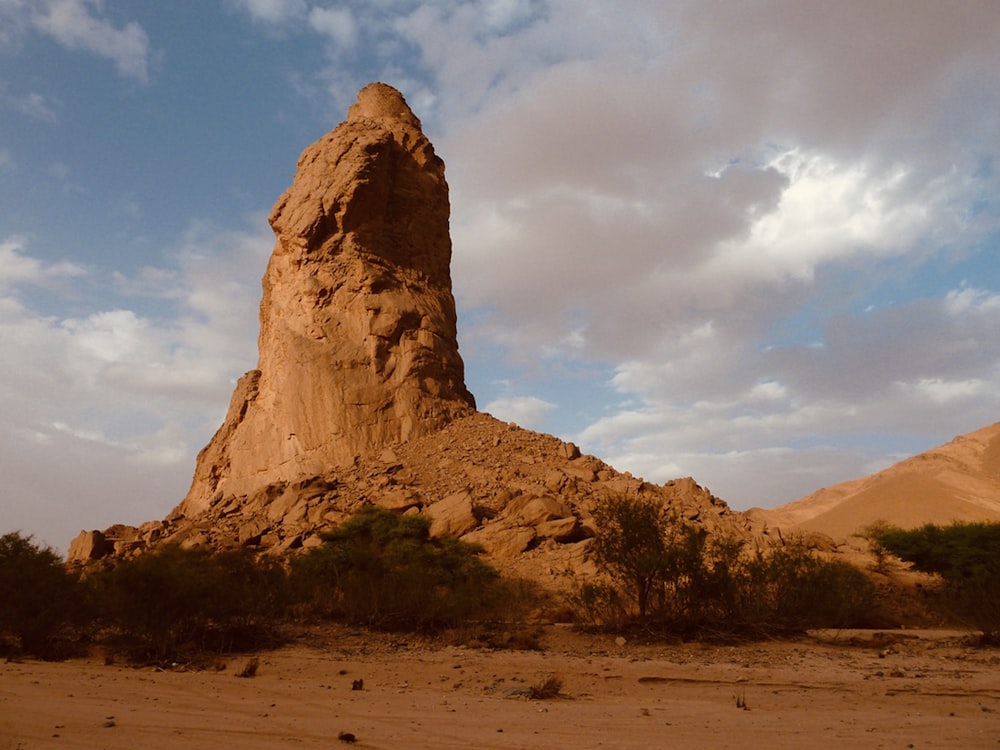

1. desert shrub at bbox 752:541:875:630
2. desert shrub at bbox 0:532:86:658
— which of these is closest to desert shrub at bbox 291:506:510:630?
desert shrub at bbox 0:532:86:658

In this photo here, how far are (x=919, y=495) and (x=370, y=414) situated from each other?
6387 centimetres

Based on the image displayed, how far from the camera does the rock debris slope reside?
1230 inches

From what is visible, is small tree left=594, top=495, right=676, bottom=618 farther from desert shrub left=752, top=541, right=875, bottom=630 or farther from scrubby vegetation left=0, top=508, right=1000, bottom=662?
desert shrub left=752, top=541, right=875, bottom=630

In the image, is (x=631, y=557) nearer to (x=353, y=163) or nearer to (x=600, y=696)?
(x=600, y=696)

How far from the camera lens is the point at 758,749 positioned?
705 centimetres

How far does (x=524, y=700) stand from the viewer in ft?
32.6

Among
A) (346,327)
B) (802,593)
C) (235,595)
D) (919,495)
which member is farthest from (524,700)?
(919,495)

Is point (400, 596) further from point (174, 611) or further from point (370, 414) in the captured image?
point (370, 414)

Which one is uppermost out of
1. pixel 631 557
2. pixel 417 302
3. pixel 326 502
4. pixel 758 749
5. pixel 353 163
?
pixel 353 163

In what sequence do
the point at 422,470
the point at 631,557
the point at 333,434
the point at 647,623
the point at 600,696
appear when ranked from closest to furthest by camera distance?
the point at 600,696 < the point at 647,623 < the point at 631,557 < the point at 422,470 < the point at 333,434

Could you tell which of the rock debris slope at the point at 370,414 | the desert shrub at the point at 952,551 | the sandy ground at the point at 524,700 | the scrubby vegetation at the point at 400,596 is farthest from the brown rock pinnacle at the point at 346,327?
the sandy ground at the point at 524,700

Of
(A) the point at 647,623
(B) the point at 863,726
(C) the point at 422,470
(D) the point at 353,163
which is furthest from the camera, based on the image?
(D) the point at 353,163

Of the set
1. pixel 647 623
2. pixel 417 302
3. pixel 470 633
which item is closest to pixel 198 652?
pixel 470 633

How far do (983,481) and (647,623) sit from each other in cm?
8567
